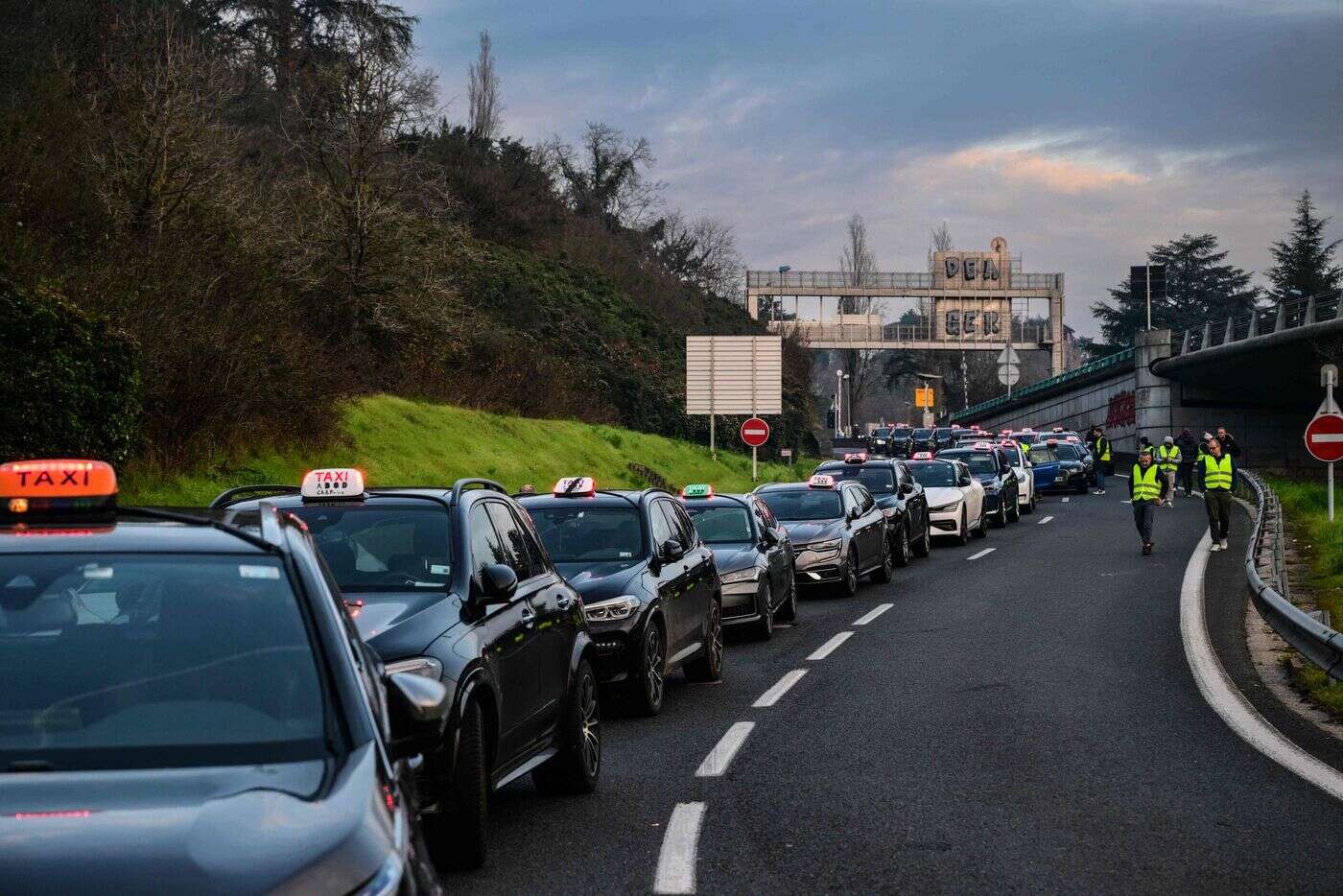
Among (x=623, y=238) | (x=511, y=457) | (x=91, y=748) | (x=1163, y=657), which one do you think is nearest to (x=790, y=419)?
(x=623, y=238)

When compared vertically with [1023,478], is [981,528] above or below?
below

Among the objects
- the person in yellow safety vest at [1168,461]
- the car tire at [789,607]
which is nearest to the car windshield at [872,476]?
the car tire at [789,607]

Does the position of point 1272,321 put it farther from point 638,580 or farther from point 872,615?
point 638,580

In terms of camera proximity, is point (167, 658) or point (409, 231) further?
point (409, 231)

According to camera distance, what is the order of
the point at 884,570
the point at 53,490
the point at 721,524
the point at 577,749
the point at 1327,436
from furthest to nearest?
the point at 1327,436 < the point at 884,570 < the point at 721,524 < the point at 577,749 < the point at 53,490

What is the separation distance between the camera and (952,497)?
105ft

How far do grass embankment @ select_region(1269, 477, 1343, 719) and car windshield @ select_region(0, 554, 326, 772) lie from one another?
336 inches

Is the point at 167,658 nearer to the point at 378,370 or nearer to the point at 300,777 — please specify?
the point at 300,777

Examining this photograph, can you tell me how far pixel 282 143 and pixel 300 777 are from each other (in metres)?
44.1

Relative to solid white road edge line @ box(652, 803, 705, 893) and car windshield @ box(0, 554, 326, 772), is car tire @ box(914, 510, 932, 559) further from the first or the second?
car windshield @ box(0, 554, 326, 772)

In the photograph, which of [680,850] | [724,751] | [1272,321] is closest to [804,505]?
[724,751]

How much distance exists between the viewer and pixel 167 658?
4.32 meters

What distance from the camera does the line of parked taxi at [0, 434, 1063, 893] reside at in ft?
11.5

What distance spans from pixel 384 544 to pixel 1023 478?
36.6m
